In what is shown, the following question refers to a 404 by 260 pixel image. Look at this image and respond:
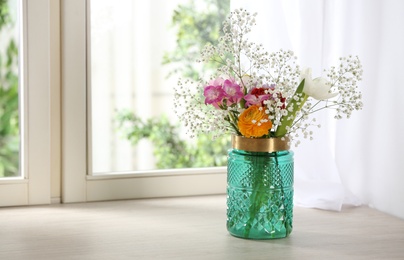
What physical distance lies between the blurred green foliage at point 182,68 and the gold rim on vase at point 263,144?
736 millimetres

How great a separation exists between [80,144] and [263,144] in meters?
0.82

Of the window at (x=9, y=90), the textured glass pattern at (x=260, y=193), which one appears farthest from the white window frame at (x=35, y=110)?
the textured glass pattern at (x=260, y=193)

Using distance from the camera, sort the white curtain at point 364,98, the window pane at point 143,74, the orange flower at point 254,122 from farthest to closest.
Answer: the window pane at point 143,74 → the white curtain at point 364,98 → the orange flower at point 254,122

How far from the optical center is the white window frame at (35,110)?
8.45 feet

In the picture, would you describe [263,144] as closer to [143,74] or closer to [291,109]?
[291,109]

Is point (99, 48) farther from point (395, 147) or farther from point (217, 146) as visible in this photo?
point (395, 147)

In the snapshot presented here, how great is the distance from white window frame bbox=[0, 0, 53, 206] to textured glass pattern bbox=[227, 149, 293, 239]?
0.77m

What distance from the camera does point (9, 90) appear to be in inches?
103

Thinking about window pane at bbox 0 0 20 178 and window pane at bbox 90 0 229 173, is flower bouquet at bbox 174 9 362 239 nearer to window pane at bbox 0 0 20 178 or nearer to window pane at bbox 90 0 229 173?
window pane at bbox 90 0 229 173

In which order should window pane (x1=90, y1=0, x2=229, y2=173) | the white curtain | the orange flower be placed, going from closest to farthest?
the orange flower
the white curtain
window pane (x1=90, y1=0, x2=229, y2=173)

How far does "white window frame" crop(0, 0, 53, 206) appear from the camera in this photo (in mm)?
2576

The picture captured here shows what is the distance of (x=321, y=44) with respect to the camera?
8.86ft

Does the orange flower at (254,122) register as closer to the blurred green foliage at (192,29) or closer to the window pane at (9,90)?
the blurred green foliage at (192,29)

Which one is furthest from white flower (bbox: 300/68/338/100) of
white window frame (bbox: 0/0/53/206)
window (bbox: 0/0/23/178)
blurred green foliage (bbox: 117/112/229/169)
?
window (bbox: 0/0/23/178)
